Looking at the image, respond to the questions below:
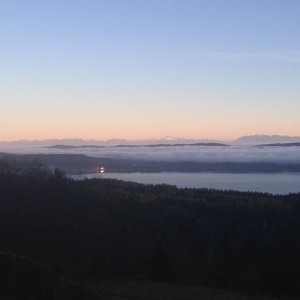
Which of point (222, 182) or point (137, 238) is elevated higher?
point (222, 182)

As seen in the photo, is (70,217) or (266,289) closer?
(266,289)

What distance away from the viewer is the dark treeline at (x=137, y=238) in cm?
3516

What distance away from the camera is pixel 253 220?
2137 inches

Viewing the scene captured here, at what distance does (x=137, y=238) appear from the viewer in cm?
4150

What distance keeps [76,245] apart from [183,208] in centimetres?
2303

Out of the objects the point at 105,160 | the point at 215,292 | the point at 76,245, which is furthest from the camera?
the point at 105,160

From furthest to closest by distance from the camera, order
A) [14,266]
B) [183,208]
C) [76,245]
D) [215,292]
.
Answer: [183,208], [76,245], [215,292], [14,266]

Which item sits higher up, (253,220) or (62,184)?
(62,184)

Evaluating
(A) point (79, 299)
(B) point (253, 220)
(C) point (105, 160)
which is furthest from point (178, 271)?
(C) point (105, 160)

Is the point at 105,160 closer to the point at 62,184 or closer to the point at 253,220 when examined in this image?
the point at 253,220

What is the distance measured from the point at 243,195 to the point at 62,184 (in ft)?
101

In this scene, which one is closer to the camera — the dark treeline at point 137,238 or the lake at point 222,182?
the dark treeline at point 137,238

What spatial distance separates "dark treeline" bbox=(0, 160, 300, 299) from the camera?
35.2 metres

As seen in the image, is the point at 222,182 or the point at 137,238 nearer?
the point at 137,238
